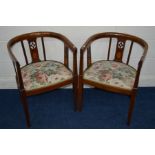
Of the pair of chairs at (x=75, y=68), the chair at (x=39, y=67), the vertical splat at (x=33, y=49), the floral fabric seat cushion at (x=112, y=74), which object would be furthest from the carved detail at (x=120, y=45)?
the vertical splat at (x=33, y=49)

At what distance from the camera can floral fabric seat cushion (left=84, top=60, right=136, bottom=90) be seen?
1.81 m

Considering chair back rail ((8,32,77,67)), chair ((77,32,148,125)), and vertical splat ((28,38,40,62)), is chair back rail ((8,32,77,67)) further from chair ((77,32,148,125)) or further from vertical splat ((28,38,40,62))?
chair ((77,32,148,125))

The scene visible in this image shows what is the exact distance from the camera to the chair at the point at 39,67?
1768 mm

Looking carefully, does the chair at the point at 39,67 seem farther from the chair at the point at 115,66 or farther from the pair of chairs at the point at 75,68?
the chair at the point at 115,66

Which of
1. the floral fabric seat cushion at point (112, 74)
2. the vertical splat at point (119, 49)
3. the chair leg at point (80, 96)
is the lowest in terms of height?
the chair leg at point (80, 96)

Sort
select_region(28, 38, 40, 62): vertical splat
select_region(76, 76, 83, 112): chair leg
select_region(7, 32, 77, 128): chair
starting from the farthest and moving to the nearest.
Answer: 1. select_region(28, 38, 40, 62): vertical splat
2. select_region(76, 76, 83, 112): chair leg
3. select_region(7, 32, 77, 128): chair

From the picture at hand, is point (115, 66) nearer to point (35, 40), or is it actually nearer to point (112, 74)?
point (112, 74)

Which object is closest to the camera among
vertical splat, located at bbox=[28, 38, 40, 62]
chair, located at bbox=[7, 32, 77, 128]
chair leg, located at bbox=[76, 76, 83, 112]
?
chair, located at bbox=[7, 32, 77, 128]

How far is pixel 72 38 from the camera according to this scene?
6.94 ft

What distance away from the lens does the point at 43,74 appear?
6.12 ft

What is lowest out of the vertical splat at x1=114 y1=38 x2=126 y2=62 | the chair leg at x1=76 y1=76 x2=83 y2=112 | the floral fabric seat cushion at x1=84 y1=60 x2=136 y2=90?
the chair leg at x1=76 y1=76 x2=83 y2=112

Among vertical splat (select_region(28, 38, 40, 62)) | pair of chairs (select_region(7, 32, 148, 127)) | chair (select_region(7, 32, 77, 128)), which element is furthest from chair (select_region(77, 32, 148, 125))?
vertical splat (select_region(28, 38, 40, 62))

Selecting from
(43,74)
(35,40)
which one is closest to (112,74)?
(43,74)

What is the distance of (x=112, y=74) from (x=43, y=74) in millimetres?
578
